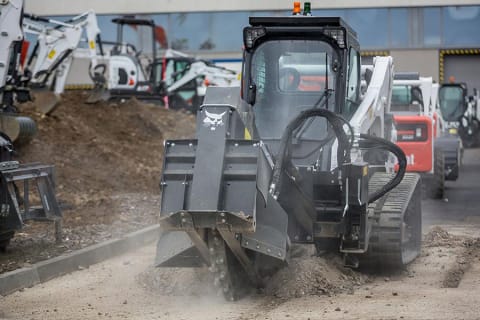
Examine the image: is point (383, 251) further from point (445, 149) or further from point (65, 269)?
point (445, 149)

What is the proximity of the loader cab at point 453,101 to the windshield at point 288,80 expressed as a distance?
2380cm

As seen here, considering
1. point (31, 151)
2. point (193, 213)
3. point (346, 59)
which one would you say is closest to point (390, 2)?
point (31, 151)

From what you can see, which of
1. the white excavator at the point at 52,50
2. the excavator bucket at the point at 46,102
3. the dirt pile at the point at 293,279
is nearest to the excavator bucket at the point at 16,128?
the excavator bucket at the point at 46,102


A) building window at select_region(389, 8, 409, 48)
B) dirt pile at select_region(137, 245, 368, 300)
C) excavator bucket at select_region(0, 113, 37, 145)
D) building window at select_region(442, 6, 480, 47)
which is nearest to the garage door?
building window at select_region(442, 6, 480, 47)

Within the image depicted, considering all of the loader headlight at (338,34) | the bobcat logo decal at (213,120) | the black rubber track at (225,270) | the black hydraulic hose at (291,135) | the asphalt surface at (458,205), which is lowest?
the asphalt surface at (458,205)

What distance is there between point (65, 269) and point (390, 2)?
2716 centimetres

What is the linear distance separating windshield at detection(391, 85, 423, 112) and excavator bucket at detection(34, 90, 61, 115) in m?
8.45

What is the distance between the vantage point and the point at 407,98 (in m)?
19.3

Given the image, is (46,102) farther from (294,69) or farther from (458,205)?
(294,69)

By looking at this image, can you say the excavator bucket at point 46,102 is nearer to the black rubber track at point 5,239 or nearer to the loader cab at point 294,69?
the black rubber track at point 5,239

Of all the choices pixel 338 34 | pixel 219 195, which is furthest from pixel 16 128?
pixel 219 195

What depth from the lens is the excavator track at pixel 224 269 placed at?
8.26 m

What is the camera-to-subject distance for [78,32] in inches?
1083

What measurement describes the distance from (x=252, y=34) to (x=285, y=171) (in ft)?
5.60
